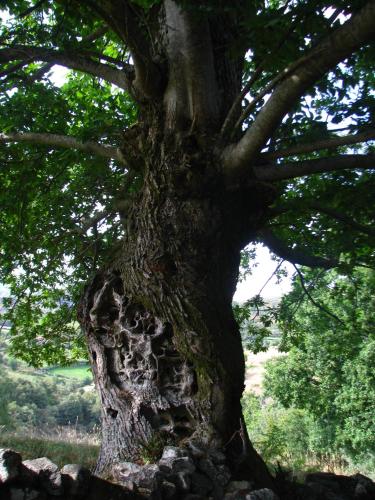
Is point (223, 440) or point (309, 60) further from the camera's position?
point (223, 440)

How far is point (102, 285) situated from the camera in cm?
538

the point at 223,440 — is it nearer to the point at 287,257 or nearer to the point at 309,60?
the point at 309,60

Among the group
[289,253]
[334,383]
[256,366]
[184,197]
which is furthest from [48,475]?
[256,366]

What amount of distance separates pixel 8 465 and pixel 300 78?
3458mm

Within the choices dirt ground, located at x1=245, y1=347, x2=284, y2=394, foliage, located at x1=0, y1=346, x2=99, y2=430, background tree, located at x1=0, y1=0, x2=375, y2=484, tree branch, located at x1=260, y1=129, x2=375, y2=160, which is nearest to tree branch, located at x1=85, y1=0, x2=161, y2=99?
background tree, located at x1=0, y1=0, x2=375, y2=484

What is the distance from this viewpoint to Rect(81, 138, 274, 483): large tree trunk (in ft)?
14.8

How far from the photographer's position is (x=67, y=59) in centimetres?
518

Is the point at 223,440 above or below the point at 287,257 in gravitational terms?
below

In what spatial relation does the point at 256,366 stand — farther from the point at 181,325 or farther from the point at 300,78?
the point at 300,78

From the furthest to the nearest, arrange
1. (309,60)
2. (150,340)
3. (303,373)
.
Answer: (303,373) → (150,340) → (309,60)

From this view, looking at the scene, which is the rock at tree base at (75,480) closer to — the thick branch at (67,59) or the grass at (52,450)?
the thick branch at (67,59)

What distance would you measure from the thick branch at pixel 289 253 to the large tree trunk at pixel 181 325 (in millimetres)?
2905

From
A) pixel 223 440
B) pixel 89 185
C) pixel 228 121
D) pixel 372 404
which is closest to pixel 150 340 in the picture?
pixel 223 440

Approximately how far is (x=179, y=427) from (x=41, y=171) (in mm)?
4774
